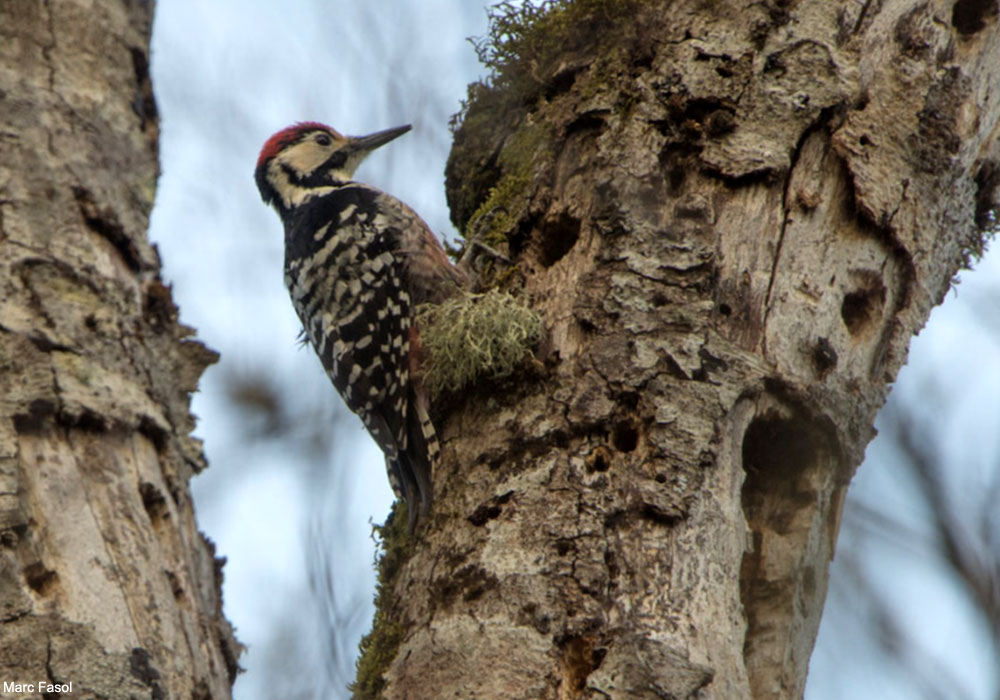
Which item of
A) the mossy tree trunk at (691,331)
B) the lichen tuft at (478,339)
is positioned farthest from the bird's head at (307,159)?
the lichen tuft at (478,339)

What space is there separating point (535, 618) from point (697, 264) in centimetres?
107

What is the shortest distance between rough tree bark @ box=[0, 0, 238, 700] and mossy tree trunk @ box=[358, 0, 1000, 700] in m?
0.71

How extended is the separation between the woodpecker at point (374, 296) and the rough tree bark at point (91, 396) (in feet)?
3.22

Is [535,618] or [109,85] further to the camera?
[109,85]

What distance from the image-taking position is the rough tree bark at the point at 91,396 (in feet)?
6.73

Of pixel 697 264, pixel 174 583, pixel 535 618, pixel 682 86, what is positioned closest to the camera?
pixel 174 583

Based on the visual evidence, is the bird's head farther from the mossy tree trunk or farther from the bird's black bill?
the mossy tree trunk

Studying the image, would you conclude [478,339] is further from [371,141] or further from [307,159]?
[307,159]

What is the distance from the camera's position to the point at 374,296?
4305 mm

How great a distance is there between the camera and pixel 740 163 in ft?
10.3

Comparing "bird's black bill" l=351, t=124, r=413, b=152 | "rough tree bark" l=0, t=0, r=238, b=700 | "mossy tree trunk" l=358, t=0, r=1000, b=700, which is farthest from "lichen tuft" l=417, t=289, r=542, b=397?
"bird's black bill" l=351, t=124, r=413, b=152

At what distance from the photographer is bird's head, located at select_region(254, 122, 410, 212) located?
17.5ft

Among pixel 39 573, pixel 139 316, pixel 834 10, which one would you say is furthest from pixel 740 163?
pixel 39 573

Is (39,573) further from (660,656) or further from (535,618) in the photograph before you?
(660,656)
